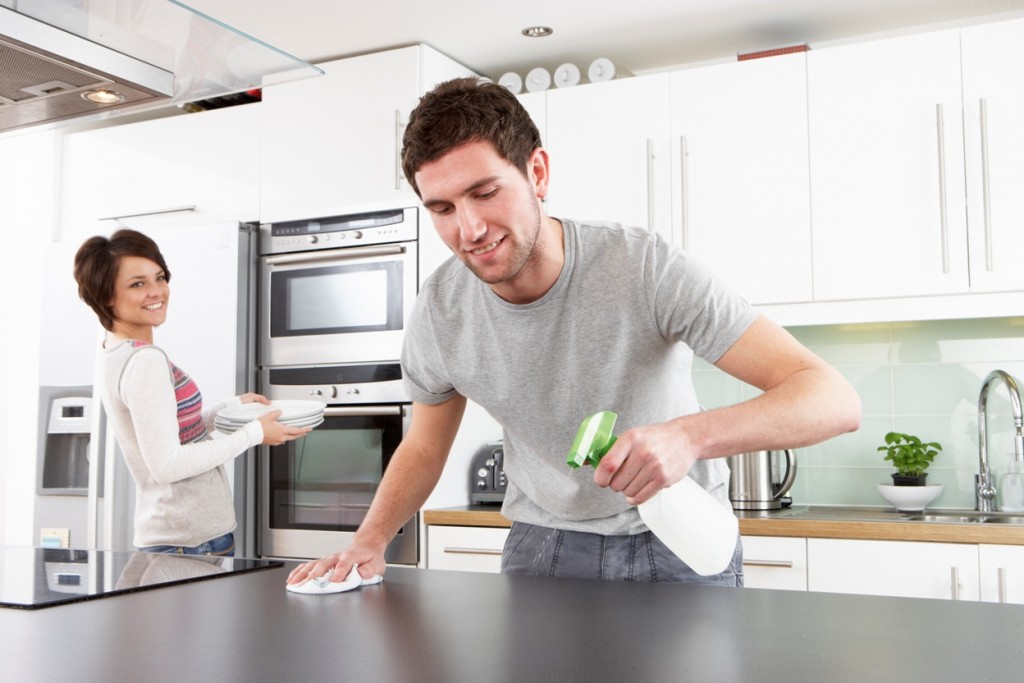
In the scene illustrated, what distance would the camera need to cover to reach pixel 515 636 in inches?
38.1

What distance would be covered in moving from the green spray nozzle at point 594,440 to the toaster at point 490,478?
77.0 inches

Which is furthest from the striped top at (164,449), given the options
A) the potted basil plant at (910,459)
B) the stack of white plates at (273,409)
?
the potted basil plant at (910,459)

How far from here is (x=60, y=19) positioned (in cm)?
150

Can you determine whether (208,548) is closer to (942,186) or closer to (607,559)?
(607,559)

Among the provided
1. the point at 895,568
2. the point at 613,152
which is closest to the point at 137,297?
the point at 613,152

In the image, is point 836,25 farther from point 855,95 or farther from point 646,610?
point 646,610

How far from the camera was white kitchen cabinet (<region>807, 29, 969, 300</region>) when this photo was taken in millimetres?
2664

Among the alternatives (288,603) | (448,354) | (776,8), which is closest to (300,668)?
(288,603)

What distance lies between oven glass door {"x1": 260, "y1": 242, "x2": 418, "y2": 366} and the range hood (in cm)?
118

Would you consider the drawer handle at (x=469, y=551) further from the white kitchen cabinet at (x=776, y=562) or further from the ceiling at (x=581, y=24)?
the ceiling at (x=581, y=24)

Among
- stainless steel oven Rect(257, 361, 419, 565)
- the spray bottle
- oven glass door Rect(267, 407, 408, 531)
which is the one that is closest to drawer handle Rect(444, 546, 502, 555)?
stainless steel oven Rect(257, 361, 419, 565)

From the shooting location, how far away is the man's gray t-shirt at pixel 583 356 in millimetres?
1476

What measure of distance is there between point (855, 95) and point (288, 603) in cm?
221

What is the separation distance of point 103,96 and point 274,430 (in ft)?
3.30
